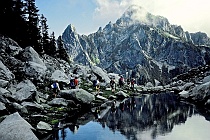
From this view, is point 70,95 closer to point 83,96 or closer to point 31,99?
point 83,96

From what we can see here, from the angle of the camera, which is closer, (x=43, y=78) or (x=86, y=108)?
(x=86, y=108)

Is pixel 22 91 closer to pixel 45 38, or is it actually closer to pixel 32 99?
pixel 32 99

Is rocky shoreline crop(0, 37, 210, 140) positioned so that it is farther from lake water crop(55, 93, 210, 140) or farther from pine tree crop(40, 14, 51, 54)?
pine tree crop(40, 14, 51, 54)

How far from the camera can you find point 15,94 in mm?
31500

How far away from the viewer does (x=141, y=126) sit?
2683 cm

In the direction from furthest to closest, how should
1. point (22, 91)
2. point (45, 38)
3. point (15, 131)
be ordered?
point (45, 38) < point (22, 91) < point (15, 131)

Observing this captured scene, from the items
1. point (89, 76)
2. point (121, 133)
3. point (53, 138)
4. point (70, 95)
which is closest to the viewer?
point (53, 138)

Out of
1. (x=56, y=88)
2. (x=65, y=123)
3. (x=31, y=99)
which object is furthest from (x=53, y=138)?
(x=56, y=88)

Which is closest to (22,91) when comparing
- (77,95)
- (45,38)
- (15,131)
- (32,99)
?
(32,99)

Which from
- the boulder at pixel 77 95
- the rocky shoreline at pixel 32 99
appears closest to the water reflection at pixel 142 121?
the rocky shoreline at pixel 32 99

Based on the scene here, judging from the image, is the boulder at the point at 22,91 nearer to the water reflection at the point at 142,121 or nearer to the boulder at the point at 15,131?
the water reflection at the point at 142,121

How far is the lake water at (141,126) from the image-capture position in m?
22.6

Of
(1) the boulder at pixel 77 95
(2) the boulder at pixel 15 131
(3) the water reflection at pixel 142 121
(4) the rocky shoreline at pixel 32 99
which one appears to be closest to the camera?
(2) the boulder at pixel 15 131

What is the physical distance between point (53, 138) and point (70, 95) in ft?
53.9
